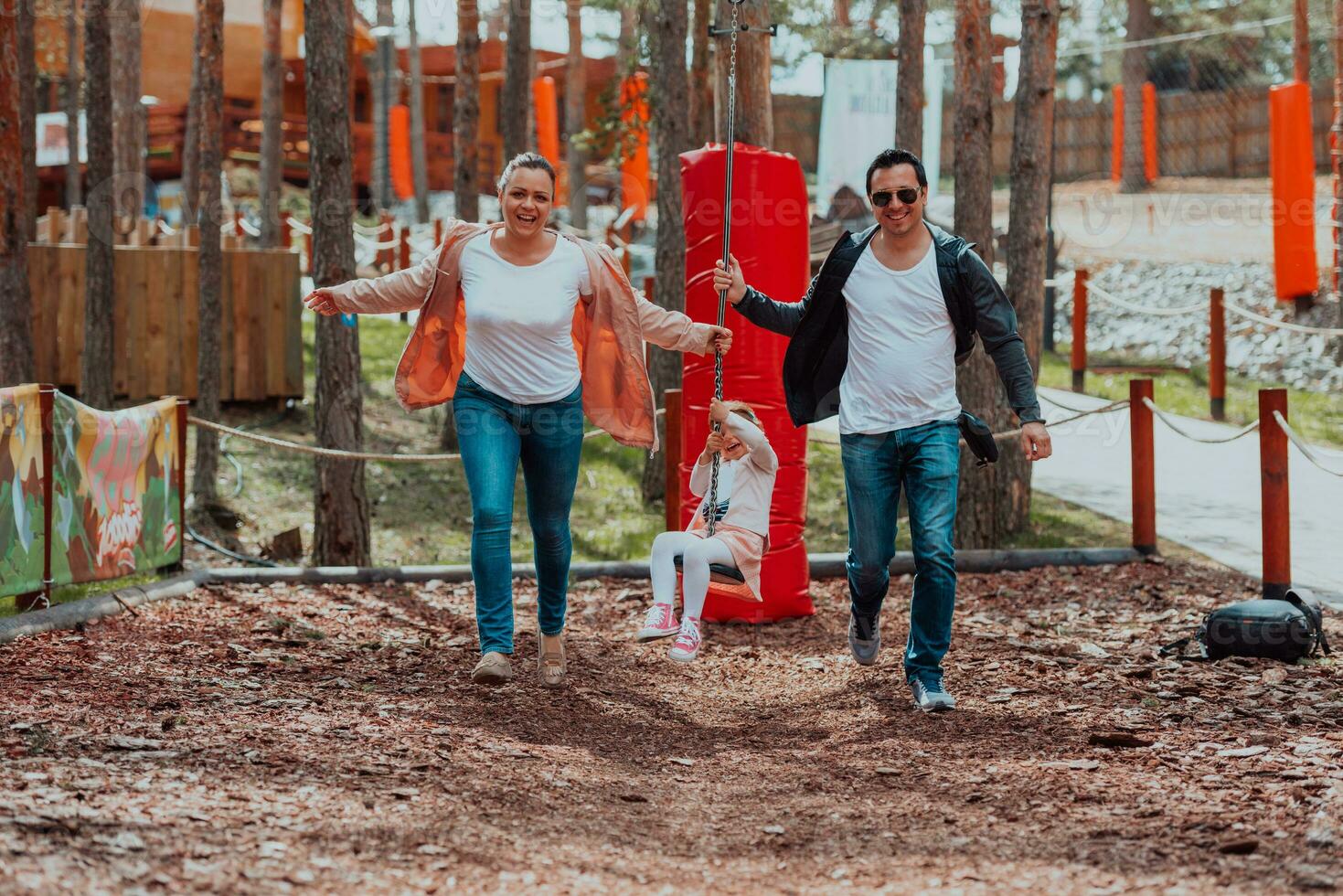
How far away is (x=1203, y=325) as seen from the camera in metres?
20.4

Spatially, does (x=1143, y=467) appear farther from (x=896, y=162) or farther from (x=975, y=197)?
(x=896, y=162)

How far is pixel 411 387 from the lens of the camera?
6203 millimetres

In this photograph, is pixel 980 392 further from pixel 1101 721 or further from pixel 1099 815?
pixel 1099 815

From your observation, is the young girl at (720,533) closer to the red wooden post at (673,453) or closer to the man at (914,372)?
the man at (914,372)

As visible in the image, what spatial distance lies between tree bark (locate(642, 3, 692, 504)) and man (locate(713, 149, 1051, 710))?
557 cm

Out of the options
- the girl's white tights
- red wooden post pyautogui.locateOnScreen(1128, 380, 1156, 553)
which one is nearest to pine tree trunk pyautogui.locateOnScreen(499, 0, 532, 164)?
red wooden post pyautogui.locateOnScreen(1128, 380, 1156, 553)

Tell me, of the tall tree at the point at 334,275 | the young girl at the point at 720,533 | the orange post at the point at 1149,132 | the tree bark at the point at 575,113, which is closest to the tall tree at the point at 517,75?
the tall tree at the point at 334,275

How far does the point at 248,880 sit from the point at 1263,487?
542cm

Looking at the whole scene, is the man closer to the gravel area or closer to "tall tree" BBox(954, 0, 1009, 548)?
"tall tree" BBox(954, 0, 1009, 548)

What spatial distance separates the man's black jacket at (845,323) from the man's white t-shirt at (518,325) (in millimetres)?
814

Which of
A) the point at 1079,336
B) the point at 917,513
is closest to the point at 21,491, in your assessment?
the point at 917,513

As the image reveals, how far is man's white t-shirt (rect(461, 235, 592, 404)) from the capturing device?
18.8ft

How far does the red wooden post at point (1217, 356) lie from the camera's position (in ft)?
48.6

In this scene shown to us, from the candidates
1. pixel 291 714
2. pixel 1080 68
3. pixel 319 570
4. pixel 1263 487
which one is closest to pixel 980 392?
pixel 1263 487
